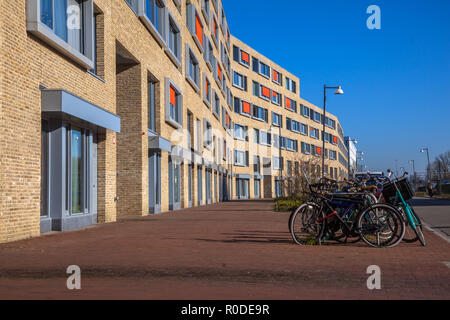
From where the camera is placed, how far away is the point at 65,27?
38.4ft

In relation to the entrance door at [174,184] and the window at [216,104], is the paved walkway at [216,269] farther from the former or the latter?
the window at [216,104]

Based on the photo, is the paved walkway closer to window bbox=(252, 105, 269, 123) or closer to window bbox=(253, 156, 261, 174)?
window bbox=(253, 156, 261, 174)

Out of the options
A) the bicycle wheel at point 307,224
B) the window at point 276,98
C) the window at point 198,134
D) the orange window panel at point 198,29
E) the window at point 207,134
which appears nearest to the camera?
the bicycle wheel at point 307,224

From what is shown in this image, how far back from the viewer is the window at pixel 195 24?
93.4 ft

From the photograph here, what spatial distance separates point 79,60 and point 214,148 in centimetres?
2655

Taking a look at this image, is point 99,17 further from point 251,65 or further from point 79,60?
point 251,65

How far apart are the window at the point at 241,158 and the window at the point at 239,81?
22.9ft

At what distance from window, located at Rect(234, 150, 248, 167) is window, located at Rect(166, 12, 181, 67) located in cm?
2776

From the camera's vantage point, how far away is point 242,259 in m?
6.83

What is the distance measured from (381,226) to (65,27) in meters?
8.34

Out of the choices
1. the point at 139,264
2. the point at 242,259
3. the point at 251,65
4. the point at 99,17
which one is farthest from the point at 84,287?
the point at 251,65

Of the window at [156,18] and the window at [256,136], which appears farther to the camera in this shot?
the window at [256,136]

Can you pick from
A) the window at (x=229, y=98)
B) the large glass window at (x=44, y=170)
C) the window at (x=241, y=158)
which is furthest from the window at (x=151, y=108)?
the window at (x=241, y=158)
